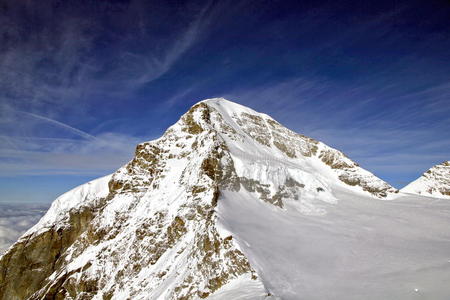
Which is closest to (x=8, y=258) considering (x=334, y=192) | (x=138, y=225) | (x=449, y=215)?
(x=138, y=225)

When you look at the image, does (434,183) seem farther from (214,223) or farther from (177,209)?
(214,223)

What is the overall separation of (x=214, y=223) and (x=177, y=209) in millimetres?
12909

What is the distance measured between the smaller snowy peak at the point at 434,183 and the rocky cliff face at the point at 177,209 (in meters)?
26.4

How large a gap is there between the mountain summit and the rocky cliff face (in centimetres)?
20

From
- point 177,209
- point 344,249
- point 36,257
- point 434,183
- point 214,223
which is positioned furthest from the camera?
point 434,183

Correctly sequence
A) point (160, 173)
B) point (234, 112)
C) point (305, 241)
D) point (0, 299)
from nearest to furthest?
point (305, 241) < point (160, 173) < point (0, 299) < point (234, 112)

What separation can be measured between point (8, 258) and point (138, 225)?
1667 inches

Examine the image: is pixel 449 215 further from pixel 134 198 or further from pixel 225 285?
pixel 134 198

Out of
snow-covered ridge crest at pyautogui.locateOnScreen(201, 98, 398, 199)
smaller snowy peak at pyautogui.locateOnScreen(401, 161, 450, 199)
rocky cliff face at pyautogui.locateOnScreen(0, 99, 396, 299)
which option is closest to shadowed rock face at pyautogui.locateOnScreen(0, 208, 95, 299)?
rocky cliff face at pyautogui.locateOnScreen(0, 99, 396, 299)

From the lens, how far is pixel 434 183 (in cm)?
8238

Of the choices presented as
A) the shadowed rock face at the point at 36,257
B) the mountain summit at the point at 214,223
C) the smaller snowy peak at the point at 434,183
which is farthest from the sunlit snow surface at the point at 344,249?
the shadowed rock face at the point at 36,257

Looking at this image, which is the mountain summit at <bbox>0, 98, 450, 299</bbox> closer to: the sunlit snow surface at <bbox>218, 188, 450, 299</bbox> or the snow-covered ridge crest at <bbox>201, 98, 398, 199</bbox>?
the sunlit snow surface at <bbox>218, 188, 450, 299</bbox>

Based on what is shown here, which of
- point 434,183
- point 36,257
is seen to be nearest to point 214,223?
point 36,257

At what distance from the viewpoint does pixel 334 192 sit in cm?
5541
